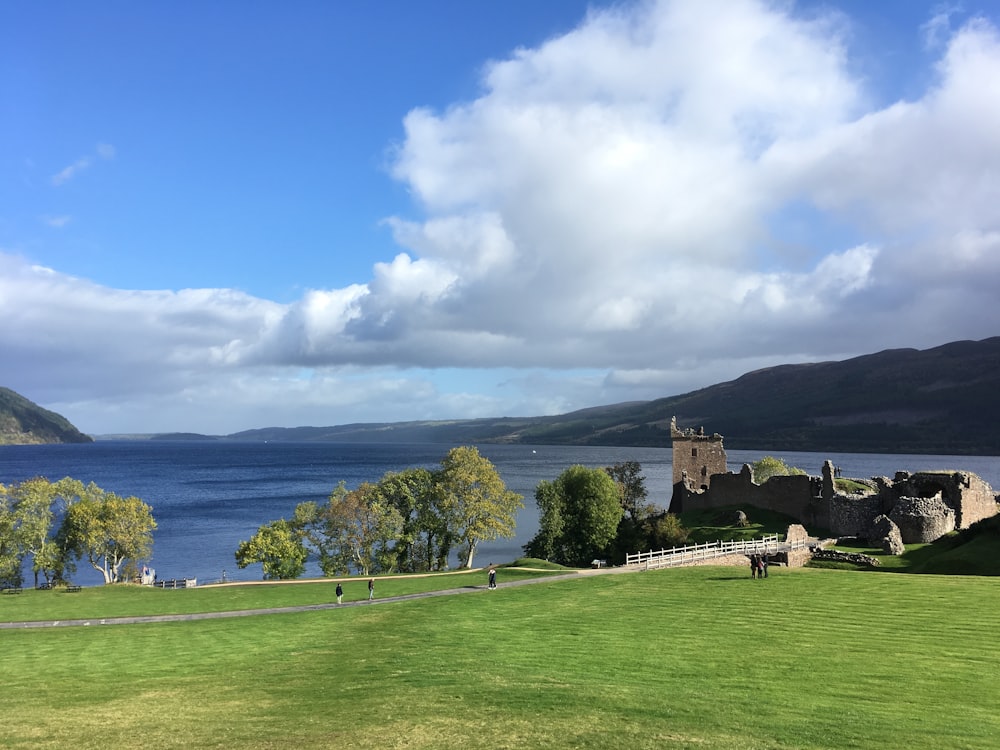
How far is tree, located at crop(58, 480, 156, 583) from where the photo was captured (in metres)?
55.3

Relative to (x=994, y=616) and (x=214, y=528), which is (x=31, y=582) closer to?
(x=214, y=528)

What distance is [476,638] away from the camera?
1055 inches

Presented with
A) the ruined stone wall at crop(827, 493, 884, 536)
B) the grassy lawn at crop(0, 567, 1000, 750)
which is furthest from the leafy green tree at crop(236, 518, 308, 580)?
the ruined stone wall at crop(827, 493, 884, 536)

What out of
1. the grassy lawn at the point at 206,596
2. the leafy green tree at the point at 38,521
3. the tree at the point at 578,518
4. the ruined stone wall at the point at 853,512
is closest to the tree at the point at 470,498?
the tree at the point at 578,518

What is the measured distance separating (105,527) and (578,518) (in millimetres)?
44772

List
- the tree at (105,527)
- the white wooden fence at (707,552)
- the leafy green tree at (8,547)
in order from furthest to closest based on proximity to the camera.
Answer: the tree at (105,527) → the leafy green tree at (8,547) → the white wooden fence at (707,552)

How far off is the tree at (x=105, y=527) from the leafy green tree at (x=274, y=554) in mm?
8378

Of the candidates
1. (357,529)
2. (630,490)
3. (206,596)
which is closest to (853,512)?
(630,490)

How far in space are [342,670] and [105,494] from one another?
4872 centimetres

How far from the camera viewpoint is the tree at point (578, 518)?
230 feet

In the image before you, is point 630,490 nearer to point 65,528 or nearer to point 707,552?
point 707,552

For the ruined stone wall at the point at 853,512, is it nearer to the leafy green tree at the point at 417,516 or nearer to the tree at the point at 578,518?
the tree at the point at 578,518

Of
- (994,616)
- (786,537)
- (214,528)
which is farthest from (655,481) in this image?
(994,616)

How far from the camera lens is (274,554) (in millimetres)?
61562
